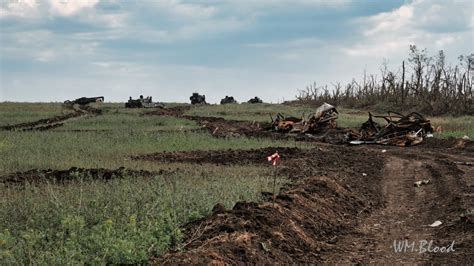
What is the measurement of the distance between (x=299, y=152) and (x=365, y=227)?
34.7ft

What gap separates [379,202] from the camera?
10.9 metres

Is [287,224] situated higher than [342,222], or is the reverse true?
[287,224]

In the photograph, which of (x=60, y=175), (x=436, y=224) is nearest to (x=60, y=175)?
(x=60, y=175)

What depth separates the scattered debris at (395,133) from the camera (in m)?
23.5

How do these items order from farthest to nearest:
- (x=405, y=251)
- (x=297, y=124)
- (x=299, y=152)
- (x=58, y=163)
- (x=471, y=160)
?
(x=297, y=124) < (x=299, y=152) < (x=471, y=160) < (x=58, y=163) < (x=405, y=251)

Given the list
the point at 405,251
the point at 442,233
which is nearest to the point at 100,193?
the point at 405,251

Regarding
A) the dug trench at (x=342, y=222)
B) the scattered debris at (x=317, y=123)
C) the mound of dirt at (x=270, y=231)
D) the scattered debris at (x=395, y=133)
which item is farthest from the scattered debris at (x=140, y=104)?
the mound of dirt at (x=270, y=231)

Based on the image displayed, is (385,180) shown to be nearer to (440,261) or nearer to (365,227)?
(365,227)

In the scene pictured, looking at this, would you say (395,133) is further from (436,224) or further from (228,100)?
(228,100)

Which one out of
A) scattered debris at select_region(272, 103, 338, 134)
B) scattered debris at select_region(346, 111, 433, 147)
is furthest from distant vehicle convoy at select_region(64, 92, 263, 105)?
scattered debris at select_region(346, 111, 433, 147)

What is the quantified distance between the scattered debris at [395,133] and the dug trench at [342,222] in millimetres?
8554

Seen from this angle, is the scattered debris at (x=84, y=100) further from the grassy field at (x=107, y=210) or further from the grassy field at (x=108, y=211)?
the grassy field at (x=108, y=211)

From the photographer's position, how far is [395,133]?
79.6ft

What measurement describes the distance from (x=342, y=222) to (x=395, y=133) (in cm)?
1590
